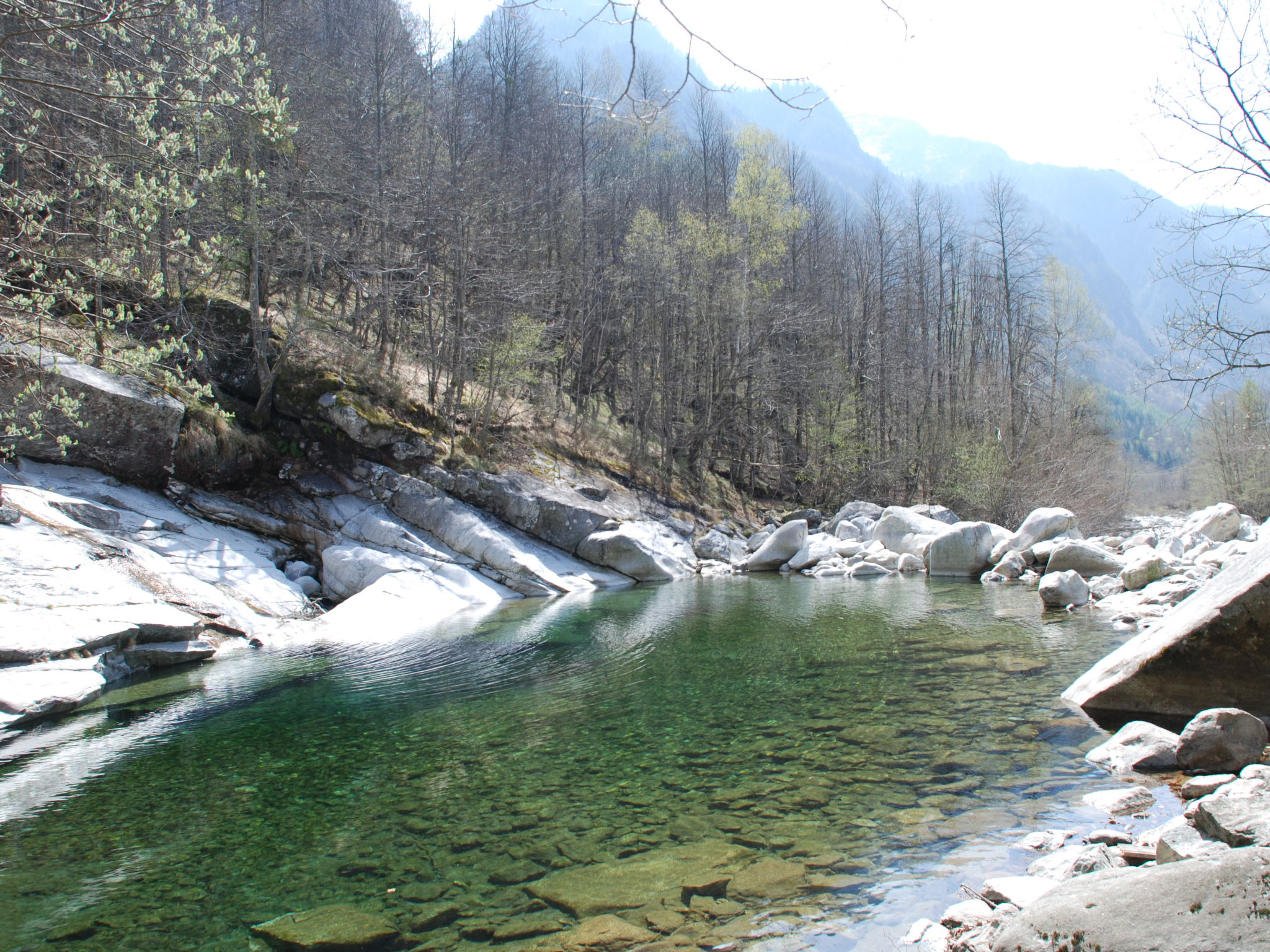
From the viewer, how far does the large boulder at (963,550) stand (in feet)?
59.9

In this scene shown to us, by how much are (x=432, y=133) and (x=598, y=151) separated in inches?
434

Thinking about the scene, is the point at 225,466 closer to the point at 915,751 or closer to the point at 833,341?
the point at 915,751

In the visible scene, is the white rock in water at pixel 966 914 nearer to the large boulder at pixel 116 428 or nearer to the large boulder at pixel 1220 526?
the large boulder at pixel 116 428

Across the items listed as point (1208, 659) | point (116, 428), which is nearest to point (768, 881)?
point (1208, 659)

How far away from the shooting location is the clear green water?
4023 mm

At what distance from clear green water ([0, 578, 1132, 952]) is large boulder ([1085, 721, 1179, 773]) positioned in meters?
0.25

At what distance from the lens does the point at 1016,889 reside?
3320 millimetres

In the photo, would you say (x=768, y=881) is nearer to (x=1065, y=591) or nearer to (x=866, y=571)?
(x=1065, y=591)

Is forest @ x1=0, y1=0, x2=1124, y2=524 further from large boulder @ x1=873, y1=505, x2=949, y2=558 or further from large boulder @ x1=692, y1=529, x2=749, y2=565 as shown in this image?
large boulder @ x1=873, y1=505, x2=949, y2=558

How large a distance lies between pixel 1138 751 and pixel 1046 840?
171 cm

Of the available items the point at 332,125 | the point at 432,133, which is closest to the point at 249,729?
the point at 332,125

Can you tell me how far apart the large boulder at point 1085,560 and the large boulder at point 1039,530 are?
236 cm

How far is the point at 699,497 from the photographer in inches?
1093

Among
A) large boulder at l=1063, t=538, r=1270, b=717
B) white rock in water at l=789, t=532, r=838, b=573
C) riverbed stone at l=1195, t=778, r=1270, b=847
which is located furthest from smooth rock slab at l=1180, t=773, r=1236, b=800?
white rock in water at l=789, t=532, r=838, b=573
